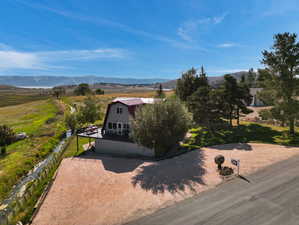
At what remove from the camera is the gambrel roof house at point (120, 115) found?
25.9 meters

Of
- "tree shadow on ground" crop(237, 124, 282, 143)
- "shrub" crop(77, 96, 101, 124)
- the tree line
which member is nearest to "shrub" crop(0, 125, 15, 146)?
"shrub" crop(77, 96, 101, 124)

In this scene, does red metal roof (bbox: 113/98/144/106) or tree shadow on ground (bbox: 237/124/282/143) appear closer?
red metal roof (bbox: 113/98/144/106)

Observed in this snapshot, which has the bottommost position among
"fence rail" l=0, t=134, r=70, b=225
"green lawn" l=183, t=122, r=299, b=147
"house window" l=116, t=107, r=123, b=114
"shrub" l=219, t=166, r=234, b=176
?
"fence rail" l=0, t=134, r=70, b=225

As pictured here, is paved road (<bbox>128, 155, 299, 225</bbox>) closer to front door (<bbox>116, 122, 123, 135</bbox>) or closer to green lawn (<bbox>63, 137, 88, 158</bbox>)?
front door (<bbox>116, 122, 123, 135</bbox>)

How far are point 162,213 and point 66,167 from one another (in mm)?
14084

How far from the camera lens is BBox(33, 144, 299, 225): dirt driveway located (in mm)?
12766

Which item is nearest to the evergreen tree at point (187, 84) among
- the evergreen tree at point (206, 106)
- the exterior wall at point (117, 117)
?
the evergreen tree at point (206, 106)

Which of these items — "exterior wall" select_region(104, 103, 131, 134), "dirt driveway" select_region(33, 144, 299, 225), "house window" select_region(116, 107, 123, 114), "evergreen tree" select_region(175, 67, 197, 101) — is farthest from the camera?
"evergreen tree" select_region(175, 67, 197, 101)

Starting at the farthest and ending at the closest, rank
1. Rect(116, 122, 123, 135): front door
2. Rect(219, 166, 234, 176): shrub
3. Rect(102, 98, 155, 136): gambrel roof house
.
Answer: Rect(116, 122, 123, 135): front door
Rect(102, 98, 155, 136): gambrel roof house
Rect(219, 166, 234, 176): shrub

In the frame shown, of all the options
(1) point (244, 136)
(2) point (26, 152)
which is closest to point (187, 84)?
(1) point (244, 136)

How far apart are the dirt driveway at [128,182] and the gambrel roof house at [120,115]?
5.00m

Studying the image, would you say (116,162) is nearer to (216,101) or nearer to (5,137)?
(216,101)

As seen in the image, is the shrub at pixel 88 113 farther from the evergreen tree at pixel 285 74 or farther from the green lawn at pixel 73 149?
the evergreen tree at pixel 285 74

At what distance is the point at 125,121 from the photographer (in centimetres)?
Answer: 2642
